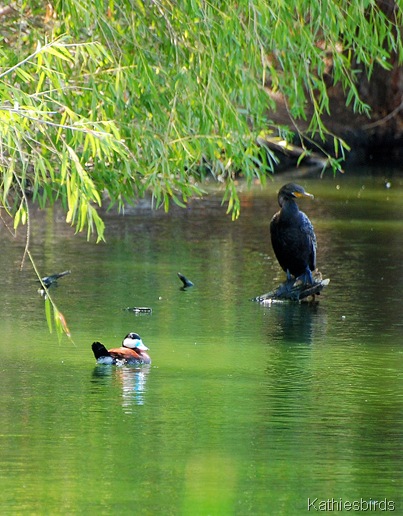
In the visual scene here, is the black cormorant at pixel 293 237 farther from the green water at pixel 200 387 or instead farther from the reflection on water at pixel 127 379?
the reflection on water at pixel 127 379

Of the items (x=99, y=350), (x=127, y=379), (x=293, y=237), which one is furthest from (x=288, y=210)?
(x=127, y=379)

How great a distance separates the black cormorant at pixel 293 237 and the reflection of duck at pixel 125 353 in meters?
3.56

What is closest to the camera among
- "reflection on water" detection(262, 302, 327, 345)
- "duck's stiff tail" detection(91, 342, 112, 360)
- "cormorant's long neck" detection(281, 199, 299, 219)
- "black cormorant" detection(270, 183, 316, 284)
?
"duck's stiff tail" detection(91, 342, 112, 360)

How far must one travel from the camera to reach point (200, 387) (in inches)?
381

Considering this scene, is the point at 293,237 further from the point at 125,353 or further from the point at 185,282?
the point at 125,353

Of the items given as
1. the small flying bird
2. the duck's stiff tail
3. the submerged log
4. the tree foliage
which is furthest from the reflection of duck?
the small flying bird

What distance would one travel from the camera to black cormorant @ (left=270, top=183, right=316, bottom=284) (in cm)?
1370

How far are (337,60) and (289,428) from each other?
2.66 m

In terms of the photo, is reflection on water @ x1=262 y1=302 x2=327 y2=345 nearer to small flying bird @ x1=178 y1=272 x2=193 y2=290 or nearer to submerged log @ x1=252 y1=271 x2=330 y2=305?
submerged log @ x1=252 y1=271 x2=330 y2=305

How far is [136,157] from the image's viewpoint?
9.34 metres

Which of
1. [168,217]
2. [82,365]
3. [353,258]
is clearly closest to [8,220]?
[168,217]

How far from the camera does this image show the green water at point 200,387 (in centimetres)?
724

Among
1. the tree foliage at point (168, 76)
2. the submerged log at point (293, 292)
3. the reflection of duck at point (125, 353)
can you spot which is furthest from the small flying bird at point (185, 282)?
the tree foliage at point (168, 76)

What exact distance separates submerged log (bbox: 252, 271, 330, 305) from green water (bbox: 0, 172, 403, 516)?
0.15 meters
